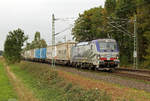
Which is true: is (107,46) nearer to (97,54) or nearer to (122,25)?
(97,54)

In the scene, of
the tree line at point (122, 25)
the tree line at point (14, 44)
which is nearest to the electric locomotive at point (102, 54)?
the tree line at point (122, 25)

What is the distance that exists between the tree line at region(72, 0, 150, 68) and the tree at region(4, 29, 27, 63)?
42.2 feet

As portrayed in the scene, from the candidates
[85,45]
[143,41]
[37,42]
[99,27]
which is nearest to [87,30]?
[99,27]

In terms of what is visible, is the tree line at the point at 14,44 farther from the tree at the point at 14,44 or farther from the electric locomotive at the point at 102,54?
the electric locomotive at the point at 102,54

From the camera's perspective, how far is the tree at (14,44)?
3297cm

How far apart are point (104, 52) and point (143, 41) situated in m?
14.4

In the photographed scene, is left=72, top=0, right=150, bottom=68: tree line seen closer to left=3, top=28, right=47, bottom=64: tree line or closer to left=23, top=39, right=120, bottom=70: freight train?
left=23, top=39, right=120, bottom=70: freight train

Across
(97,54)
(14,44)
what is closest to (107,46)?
(97,54)

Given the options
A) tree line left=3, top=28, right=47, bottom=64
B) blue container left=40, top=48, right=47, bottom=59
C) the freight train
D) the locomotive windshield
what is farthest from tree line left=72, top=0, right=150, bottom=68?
tree line left=3, top=28, right=47, bottom=64

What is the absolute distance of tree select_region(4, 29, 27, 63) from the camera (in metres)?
33.0

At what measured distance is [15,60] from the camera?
110 ft

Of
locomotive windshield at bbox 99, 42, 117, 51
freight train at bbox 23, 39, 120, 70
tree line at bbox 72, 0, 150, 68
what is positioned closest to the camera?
freight train at bbox 23, 39, 120, 70

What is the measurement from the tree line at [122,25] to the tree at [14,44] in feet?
42.2

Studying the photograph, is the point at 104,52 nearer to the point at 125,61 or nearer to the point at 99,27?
the point at 125,61
